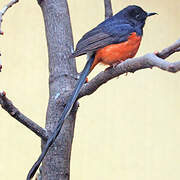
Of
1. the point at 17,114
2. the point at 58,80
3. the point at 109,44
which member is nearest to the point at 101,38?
the point at 109,44

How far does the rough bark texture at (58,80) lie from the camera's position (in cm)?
121

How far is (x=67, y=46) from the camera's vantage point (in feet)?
4.44

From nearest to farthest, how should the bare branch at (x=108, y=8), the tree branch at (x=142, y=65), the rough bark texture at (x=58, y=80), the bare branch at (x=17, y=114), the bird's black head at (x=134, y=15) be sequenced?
the tree branch at (x=142, y=65) < the bare branch at (x=17, y=114) < the rough bark texture at (x=58, y=80) < the bare branch at (x=108, y=8) < the bird's black head at (x=134, y=15)

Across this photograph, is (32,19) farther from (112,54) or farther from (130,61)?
(130,61)

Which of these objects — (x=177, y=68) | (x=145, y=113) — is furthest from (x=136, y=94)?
(x=177, y=68)

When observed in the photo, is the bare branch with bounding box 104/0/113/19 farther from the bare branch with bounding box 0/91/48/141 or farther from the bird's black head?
the bare branch with bounding box 0/91/48/141

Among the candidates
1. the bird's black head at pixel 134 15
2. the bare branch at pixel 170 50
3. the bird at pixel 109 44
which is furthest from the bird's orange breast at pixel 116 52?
the bare branch at pixel 170 50

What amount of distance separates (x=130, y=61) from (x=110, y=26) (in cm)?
41

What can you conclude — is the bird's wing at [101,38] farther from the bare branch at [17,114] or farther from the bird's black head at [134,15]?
the bare branch at [17,114]

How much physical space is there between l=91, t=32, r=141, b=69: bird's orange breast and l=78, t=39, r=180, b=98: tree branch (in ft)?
0.57

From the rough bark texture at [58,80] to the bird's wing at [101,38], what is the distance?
0.20 feet

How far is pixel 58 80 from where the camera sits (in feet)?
4.31

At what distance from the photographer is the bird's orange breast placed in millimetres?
1301

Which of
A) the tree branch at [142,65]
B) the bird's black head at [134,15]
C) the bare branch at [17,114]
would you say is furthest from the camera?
the bird's black head at [134,15]
